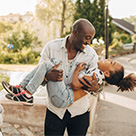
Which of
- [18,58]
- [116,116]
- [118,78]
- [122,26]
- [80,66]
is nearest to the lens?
[80,66]

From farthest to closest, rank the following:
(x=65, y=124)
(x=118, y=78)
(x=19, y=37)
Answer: (x=19, y=37) < (x=118, y=78) < (x=65, y=124)

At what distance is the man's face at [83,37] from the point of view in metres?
1.78

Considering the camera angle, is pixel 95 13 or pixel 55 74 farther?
pixel 95 13

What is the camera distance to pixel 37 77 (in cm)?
197

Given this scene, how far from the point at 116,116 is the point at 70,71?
3332 millimetres

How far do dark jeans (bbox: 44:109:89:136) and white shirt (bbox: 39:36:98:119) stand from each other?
60 mm

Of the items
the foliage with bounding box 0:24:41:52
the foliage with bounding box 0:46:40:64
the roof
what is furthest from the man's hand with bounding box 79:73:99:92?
the roof

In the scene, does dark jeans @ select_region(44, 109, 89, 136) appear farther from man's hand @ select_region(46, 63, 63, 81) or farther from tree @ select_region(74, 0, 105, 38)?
tree @ select_region(74, 0, 105, 38)

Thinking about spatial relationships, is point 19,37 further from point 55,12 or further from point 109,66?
point 109,66

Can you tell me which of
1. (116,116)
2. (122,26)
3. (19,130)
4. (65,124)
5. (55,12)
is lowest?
(116,116)

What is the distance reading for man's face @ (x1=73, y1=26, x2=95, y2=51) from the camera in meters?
1.78

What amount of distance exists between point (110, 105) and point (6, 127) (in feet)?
9.94

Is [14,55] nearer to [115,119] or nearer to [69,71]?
[115,119]

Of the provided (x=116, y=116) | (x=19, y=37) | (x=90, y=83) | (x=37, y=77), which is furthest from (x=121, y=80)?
(x=19, y=37)
